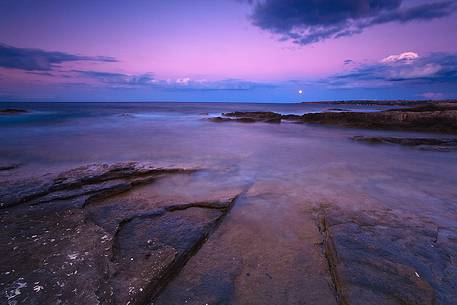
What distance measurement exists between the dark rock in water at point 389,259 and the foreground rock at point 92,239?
5.80 feet

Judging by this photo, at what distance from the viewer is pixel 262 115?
30.5 m

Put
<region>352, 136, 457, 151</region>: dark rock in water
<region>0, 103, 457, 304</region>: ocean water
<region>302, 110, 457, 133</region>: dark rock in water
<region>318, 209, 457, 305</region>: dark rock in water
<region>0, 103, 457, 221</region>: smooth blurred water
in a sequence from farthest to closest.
Result: <region>302, 110, 457, 133</region>: dark rock in water → <region>352, 136, 457, 151</region>: dark rock in water → <region>0, 103, 457, 221</region>: smooth blurred water → <region>0, 103, 457, 304</region>: ocean water → <region>318, 209, 457, 305</region>: dark rock in water

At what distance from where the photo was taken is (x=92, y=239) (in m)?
3.51

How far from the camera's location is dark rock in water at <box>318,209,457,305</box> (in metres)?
2.57

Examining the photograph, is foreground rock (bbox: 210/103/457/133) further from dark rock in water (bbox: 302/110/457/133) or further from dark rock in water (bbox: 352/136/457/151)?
dark rock in water (bbox: 352/136/457/151)

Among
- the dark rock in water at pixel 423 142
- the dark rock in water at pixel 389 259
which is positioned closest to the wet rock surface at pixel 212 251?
the dark rock in water at pixel 389 259

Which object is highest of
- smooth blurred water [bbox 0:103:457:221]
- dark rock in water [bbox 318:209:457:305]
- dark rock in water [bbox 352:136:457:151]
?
dark rock in water [bbox 352:136:457:151]

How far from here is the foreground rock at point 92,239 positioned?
2580 millimetres

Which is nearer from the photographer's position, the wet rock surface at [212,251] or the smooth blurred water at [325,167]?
the wet rock surface at [212,251]

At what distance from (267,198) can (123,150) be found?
8.35m

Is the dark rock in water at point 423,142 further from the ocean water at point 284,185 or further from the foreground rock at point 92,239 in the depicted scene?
the foreground rock at point 92,239

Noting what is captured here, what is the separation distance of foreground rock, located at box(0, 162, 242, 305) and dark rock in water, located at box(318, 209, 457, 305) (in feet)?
5.80

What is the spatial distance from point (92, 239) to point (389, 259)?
3.81 meters

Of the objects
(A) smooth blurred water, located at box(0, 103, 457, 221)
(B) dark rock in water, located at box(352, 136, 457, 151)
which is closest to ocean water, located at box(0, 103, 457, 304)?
(A) smooth blurred water, located at box(0, 103, 457, 221)
